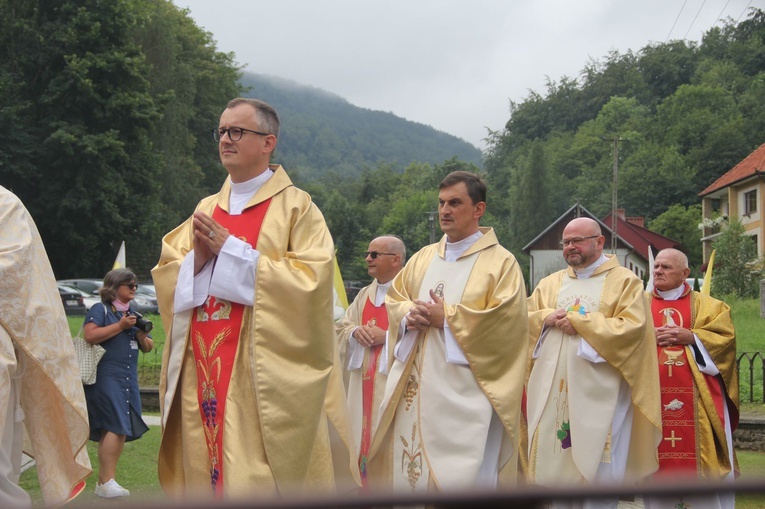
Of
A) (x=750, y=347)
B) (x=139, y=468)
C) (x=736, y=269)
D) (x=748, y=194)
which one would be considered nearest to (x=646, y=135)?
(x=748, y=194)

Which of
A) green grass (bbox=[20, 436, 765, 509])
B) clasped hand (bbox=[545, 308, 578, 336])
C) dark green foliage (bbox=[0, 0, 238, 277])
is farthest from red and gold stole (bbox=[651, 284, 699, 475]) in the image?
dark green foliage (bbox=[0, 0, 238, 277])

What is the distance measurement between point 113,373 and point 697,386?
Answer: 4.75 metres

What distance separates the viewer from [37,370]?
5.07 metres

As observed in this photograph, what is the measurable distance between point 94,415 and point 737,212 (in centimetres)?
4803

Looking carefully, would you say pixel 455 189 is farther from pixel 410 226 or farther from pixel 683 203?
pixel 410 226

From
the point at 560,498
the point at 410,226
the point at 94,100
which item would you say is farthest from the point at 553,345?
the point at 410,226

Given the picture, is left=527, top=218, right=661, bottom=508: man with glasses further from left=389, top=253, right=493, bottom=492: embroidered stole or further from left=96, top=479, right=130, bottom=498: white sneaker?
left=96, top=479, right=130, bottom=498: white sneaker

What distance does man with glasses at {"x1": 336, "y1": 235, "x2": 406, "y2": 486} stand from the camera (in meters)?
7.84

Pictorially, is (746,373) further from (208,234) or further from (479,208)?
(208,234)

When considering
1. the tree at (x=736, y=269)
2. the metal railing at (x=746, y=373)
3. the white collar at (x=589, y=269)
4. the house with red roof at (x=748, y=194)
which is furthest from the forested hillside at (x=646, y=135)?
the white collar at (x=589, y=269)

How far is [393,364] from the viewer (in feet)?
19.9

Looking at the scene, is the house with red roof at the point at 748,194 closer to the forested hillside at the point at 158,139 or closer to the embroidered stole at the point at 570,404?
the forested hillside at the point at 158,139

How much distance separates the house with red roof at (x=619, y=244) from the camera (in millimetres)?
61684

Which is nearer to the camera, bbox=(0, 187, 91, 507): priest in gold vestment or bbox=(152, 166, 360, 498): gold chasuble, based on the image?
bbox=(152, 166, 360, 498): gold chasuble
